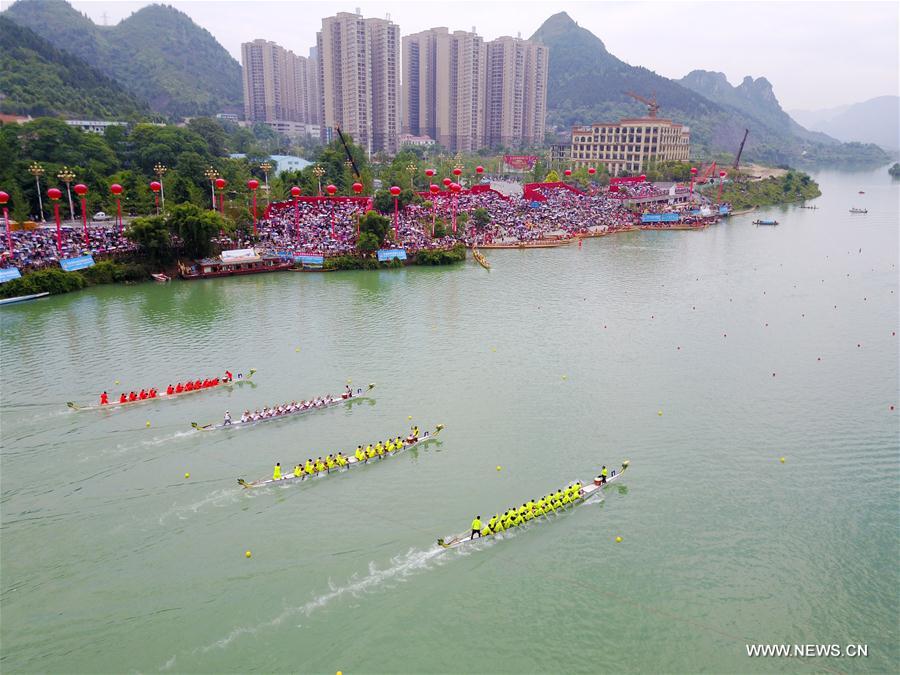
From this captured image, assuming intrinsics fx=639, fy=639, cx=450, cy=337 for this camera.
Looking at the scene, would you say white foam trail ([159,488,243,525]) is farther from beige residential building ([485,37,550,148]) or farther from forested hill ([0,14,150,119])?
beige residential building ([485,37,550,148])

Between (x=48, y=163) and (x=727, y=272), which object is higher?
(x=48, y=163)

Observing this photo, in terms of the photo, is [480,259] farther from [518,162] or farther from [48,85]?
[48,85]

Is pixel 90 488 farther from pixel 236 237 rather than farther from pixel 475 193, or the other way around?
pixel 475 193

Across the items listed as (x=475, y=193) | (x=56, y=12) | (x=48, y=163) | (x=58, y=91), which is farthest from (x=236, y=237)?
(x=56, y=12)

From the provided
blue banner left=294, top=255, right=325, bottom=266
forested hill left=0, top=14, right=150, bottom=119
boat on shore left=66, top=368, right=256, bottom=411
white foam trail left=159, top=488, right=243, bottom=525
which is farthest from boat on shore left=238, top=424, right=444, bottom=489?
forested hill left=0, top=14, right=150, bottom=119

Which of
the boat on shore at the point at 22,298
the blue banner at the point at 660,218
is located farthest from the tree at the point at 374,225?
the blue banner at the point at 660,218

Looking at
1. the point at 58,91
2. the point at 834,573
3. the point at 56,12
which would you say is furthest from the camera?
the point at 56,12
